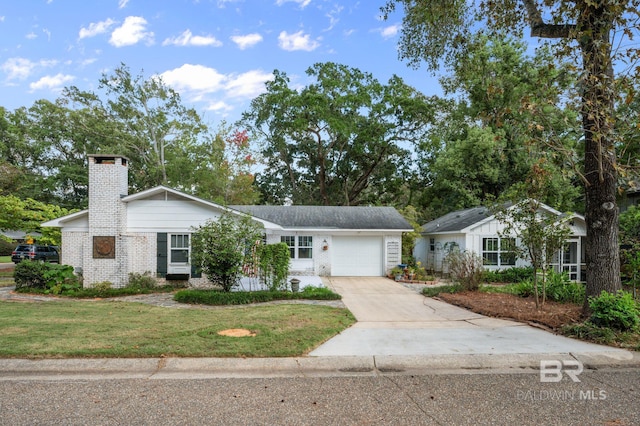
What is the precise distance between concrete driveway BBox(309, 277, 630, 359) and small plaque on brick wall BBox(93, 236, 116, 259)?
825 cm

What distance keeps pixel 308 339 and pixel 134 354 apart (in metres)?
2.62

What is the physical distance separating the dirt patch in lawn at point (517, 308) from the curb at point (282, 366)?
213 centimetres

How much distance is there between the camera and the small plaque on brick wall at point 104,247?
504 inches

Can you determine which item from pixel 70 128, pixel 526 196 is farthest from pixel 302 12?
pixel 70 128

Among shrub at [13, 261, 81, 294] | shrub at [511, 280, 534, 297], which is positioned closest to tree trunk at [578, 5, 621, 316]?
shrub at [511, 280, 534, 297]

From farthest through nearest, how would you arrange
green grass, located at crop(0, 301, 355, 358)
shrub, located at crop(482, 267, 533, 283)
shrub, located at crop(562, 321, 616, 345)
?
1. shrub, located at crop(482, 267, 533, 283)
2. shrub, located at crop(562, 321, 616, 345)
3. green grass, located at crop(0, 301, 355, 358)

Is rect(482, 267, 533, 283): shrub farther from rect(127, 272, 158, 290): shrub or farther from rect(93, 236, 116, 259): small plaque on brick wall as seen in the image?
rect(93, 236, 116, 259): small plaque on brick wall

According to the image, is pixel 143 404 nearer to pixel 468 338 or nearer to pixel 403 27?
pixel 468 338

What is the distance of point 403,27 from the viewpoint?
10039 mm

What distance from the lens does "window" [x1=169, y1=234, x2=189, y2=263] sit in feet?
45.3

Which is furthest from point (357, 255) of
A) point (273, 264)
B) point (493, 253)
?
point (273, 264)

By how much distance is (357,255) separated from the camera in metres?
18.7

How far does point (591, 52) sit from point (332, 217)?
13909 millimetres

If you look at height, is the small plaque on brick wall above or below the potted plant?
above
